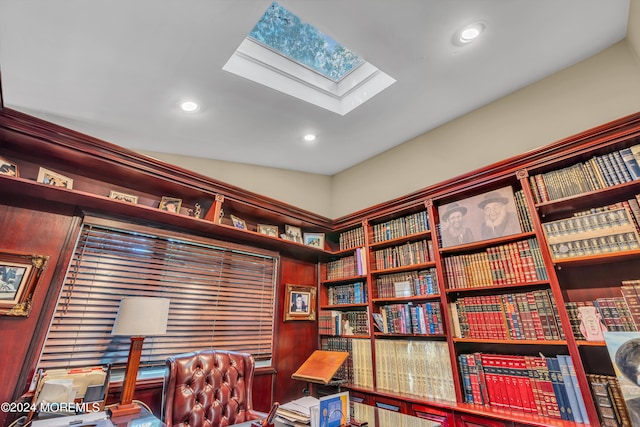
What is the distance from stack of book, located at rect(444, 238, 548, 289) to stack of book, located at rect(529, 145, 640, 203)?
375mm

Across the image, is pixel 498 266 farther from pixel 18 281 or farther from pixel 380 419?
pixel 18 281

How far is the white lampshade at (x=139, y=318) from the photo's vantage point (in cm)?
189

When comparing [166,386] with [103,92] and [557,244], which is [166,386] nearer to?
[103,92]

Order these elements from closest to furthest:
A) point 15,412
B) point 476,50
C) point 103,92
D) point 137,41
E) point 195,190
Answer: point 137,41
point 15,412
point 103,92
point 476,50
point 195,190

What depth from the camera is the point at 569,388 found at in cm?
176

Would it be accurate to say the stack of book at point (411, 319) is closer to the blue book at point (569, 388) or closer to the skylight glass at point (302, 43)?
the blue book at point (569, 388)

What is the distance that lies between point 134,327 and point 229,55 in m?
1.82

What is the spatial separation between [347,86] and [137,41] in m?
1.59

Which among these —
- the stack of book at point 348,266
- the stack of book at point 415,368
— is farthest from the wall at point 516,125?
the stack of book at point 415,368

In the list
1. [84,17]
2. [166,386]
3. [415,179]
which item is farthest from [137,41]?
[415,179]

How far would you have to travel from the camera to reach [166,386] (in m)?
1.98

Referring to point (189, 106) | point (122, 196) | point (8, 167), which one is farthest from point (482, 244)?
point (8, 167)

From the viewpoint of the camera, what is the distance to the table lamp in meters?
1.86

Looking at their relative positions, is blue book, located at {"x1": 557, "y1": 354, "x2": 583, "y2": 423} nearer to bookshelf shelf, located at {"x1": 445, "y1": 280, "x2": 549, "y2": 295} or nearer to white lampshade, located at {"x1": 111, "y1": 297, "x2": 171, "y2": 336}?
bookshelf shelf, located at {"x1": 445, "y1": 280, "x2": 549, "y2": 295}
